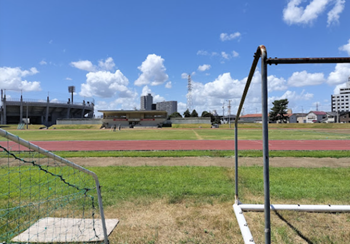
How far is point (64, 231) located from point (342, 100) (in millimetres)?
168858

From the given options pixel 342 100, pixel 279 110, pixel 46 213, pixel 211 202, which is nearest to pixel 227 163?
pixel 211 202

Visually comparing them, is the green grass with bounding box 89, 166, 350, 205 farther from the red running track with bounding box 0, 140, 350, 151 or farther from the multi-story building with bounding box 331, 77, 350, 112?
the multi-story building with bounding box 331, 77, 350, 112

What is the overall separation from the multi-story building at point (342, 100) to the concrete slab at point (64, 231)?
163 meters

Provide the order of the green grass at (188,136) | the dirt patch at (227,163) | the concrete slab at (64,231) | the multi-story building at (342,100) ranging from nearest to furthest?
the concrete slab at (64,231), the dirt patch at (227,163), the green grass at (188,136), the multi-story building at (342,100)

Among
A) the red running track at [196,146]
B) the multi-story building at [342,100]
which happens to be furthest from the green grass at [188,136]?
the multi-story building at [342,100]

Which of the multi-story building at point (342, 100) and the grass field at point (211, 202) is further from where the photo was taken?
the multi-story building at point (342, 100)

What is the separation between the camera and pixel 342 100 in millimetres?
130000

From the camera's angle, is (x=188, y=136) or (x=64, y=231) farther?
(x=188, y=136)

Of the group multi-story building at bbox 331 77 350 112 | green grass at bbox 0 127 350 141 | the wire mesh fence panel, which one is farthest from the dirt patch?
multi-story building at bbox 331 77 350 112

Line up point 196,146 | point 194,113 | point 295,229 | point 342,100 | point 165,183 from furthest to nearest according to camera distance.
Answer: point 342,100, point 194,113, point 196,146, point 165,183, point 295,229

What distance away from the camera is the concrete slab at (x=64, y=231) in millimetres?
3086

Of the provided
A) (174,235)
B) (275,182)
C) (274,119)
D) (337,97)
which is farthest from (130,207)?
(337,97)

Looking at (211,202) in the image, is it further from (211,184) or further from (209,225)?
(211,184)

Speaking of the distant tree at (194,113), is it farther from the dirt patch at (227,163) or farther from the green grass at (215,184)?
the green grass at (215,184)
